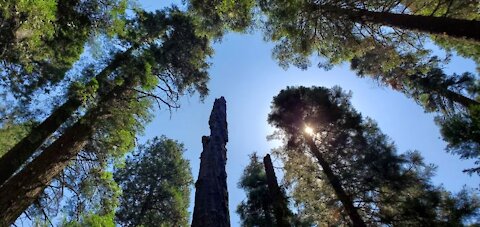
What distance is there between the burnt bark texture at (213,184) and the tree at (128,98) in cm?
394

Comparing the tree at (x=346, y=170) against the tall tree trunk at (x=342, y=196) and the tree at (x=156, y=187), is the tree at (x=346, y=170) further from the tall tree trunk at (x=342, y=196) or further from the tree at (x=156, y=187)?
the tree at (x=156, y=187)

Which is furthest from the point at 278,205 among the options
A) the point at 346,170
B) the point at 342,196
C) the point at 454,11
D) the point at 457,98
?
the point at 457,98

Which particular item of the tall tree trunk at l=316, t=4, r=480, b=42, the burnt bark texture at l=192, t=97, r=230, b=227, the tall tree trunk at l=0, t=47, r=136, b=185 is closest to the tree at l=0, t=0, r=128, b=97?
the tall tree trunk at l=0, t=47, r=136, b=185

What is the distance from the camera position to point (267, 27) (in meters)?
12.4

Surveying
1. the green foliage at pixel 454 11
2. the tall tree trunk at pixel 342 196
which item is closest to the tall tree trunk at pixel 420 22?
the green foliage at pixel 454 11

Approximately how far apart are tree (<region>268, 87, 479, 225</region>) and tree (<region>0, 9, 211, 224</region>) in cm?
483

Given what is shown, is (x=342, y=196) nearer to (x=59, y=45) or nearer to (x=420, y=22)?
(x=420, y=22)

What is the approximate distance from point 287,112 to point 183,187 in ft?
A: 24.9

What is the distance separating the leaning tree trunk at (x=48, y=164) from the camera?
24.7 feet

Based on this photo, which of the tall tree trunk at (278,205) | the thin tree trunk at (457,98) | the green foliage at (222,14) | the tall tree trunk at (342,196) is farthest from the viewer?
the thin tree trunk at (457,98)

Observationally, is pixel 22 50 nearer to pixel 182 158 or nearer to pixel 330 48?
pixel 330 48

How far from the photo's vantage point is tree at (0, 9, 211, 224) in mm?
8039

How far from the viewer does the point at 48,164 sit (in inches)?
337

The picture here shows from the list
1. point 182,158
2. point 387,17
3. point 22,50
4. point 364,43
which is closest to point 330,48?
point 364,43
